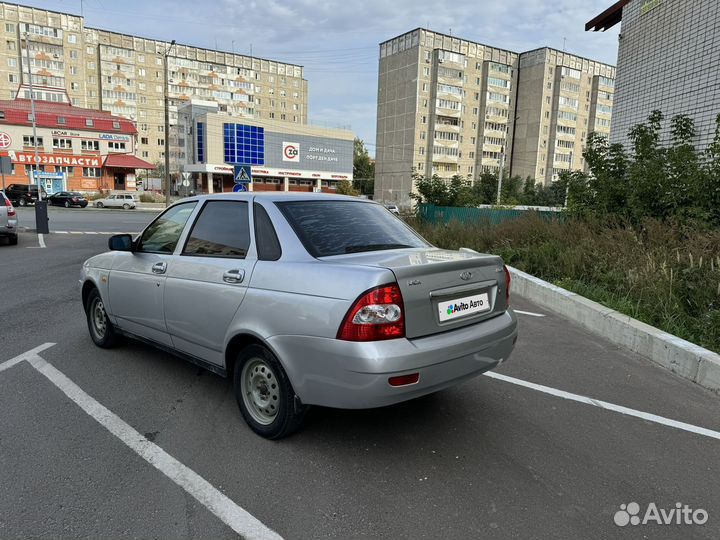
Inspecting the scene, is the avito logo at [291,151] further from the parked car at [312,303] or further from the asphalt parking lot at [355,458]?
the parked car at [312,303]

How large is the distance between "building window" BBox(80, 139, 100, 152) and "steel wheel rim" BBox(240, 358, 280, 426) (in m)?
65.0

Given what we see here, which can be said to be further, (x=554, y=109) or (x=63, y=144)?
(x=554, y=109)

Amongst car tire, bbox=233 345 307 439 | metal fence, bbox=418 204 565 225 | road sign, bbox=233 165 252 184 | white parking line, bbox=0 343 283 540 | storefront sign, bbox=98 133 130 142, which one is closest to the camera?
white parking line, bbox=0 343 283 540

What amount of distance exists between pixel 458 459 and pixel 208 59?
11592 cm

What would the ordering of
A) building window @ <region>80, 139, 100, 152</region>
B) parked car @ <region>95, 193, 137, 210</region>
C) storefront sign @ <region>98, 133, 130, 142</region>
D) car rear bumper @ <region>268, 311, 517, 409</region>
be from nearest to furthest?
car rear bumper @ <region>268, 311, 517, 409</region>, parked car @ <region>95, 193, 137, 210</region>, building window @ <region>80, 139, 100, 152</region>, storefront sign @ <region>98, 133, 130, 142</region>

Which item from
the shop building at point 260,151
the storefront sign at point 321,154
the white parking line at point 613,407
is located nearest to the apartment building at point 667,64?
the white parking line at point 613,407

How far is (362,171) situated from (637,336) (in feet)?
332

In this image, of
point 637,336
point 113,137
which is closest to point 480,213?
point 637,336

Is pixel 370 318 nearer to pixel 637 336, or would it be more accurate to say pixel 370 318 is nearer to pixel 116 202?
pixel 637 336

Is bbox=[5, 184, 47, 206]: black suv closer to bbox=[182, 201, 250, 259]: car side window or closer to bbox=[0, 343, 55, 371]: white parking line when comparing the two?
bbox=[0, 343, 55, 371]: white parking line

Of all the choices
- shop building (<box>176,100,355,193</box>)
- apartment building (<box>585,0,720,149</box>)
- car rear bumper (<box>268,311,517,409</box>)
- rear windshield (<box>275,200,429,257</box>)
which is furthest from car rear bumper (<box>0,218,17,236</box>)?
shop building (<box>176,100,355,193</box>)

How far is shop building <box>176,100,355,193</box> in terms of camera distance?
74.3 meters

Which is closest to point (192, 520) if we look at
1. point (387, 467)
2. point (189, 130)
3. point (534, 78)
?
point (387, 467)

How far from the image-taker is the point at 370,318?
281 cm
